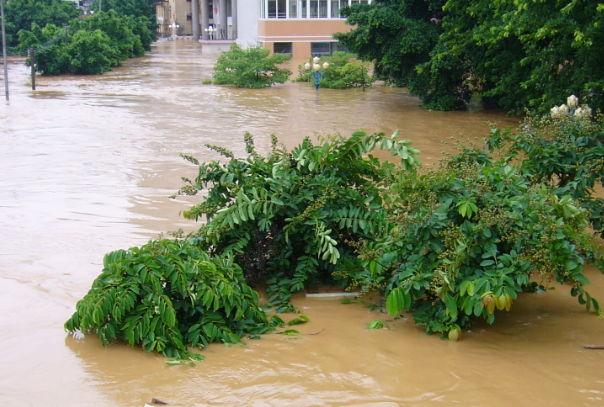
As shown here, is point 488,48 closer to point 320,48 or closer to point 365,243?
point 365,243

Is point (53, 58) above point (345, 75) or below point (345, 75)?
above

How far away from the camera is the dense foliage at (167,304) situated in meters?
5.15

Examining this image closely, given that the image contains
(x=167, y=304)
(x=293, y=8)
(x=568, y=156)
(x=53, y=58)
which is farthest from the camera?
(x=293, y=8)

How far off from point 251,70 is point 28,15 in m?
29.8

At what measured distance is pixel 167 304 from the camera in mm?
5164

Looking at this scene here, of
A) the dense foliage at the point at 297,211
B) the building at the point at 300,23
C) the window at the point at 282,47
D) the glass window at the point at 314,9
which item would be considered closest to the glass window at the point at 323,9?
the building at the point at 300,23

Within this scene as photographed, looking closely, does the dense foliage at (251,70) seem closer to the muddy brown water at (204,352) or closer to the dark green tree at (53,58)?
the dark green tree at (53,58)

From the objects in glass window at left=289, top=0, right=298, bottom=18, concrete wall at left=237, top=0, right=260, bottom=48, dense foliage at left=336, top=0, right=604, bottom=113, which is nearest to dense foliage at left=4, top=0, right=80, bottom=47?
concrete wall at left=237, top=0, right=260, bottom=48

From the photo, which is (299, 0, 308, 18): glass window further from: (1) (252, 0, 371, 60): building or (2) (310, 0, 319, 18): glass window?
(2) (310, 0, 319, 18): glass window

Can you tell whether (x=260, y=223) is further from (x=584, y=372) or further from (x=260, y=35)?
(x=260, y=35)

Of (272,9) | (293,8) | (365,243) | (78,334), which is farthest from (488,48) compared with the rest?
(272,9)

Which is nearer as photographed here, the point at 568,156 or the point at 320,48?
the point at 568,156

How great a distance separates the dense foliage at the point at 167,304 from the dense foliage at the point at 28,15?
158 ft

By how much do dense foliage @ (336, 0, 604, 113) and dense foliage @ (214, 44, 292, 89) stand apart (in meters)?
7.87
